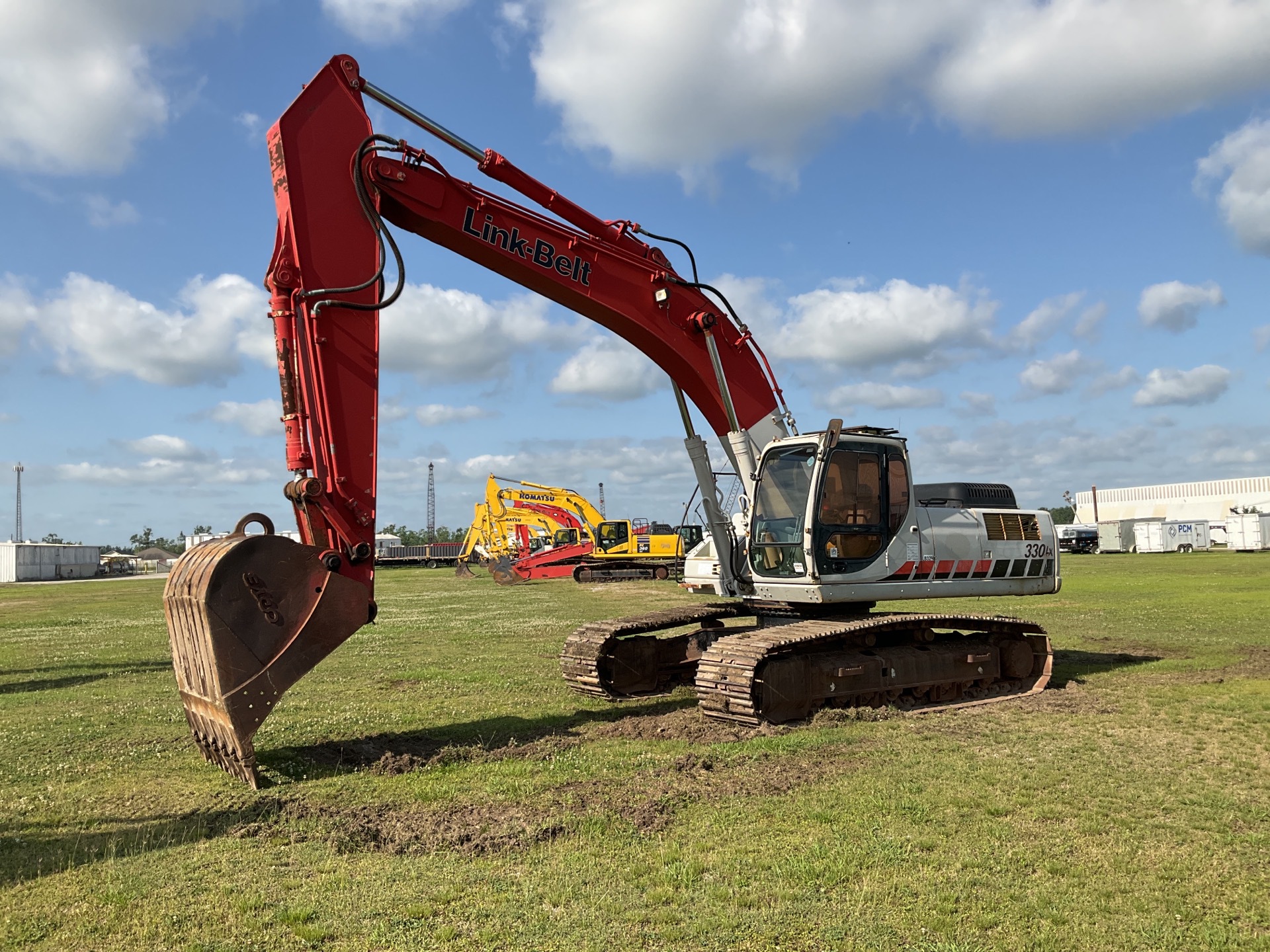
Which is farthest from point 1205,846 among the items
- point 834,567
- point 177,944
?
point 177,944

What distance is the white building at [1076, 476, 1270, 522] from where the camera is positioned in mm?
111625

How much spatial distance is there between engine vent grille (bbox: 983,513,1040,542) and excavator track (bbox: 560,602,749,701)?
3.52 meters

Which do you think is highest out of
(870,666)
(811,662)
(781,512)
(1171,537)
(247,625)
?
(781,512)

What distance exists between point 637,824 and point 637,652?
5352 millimetres

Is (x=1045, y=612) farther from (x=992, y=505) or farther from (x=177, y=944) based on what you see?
(x=177, y=944)

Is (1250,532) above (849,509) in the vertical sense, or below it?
below

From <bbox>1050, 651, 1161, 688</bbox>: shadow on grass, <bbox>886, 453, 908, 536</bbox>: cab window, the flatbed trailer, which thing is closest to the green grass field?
<bbox>1050, 651, 1161, 688</bbox>: shadow on grass

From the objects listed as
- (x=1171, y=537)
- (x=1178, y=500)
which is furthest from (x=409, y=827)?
(x=1178, y=500)

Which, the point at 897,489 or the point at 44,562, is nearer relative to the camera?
the point at 897,489

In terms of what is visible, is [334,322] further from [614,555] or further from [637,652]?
[614,555]

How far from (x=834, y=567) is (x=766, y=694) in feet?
6.19

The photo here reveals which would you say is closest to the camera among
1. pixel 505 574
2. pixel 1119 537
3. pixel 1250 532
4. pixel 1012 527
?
pixel 1012 527

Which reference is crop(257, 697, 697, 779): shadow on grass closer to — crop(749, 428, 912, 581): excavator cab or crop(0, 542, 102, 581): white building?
crop(749, 428, 912, 581): excavator cab

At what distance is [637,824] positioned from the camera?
6.64 metres
